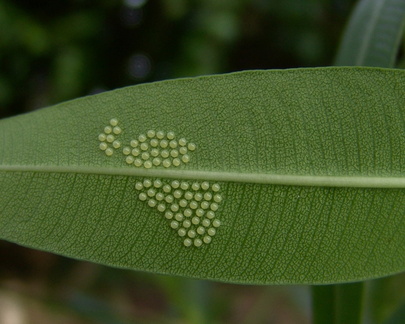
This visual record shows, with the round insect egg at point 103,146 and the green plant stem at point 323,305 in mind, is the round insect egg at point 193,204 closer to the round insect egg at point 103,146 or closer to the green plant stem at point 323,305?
the round insect egg at point 103,146

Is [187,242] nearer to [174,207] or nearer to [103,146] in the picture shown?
[174,207]

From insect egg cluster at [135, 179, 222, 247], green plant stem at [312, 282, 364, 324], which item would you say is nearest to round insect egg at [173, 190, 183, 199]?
insect egg cluster at [135, 179, 222, 247]

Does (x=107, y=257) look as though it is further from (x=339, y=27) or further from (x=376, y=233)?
(x=339, y=27)

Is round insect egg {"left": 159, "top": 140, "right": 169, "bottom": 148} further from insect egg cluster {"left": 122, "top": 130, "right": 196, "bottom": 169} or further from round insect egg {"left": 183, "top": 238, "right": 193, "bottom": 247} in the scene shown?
round insect egg {"left": 183, "top": 238, "right": 193, "bottom": 247}

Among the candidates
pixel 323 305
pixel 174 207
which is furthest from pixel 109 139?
pixel 323 305

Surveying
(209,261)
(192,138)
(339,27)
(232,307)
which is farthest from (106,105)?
(232,307)

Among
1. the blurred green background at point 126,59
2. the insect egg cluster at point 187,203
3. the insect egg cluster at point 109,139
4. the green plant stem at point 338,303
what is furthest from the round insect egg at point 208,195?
the blurred green background at point 126,59
